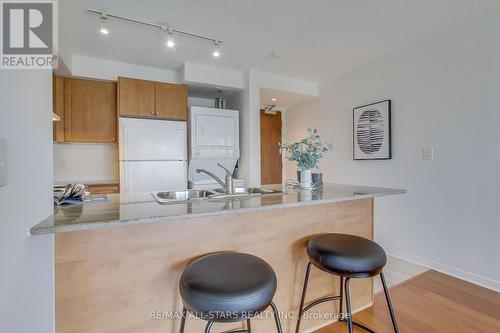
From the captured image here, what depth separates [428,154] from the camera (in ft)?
8.17

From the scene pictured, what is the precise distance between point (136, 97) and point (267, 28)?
178 cm

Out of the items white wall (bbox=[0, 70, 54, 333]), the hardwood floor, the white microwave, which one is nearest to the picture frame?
the hardwood floor

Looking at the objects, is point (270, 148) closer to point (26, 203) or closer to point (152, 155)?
point (152, 155)

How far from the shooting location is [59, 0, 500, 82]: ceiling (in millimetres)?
1950

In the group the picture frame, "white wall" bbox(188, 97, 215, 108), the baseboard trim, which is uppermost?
"white wall" bbox(188, 97, 215, 108)

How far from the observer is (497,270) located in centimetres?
201

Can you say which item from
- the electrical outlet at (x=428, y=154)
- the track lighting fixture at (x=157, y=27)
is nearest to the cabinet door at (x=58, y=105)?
the track lighting fixture at (x=157, y=27)

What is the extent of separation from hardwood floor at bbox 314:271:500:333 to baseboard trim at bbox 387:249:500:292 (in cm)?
7

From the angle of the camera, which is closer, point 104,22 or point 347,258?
point 347,258

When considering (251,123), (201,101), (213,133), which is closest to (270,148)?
(251,123)

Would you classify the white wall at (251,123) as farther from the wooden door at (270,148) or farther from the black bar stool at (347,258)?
the black bar stool at (347,258)

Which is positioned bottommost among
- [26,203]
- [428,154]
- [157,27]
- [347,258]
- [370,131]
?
[347,258]

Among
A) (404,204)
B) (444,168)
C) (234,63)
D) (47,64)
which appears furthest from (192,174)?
(444,168)

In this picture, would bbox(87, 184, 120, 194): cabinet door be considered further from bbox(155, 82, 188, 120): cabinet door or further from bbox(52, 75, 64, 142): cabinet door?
bbox(155, 82, 188, 120): cabinet door
